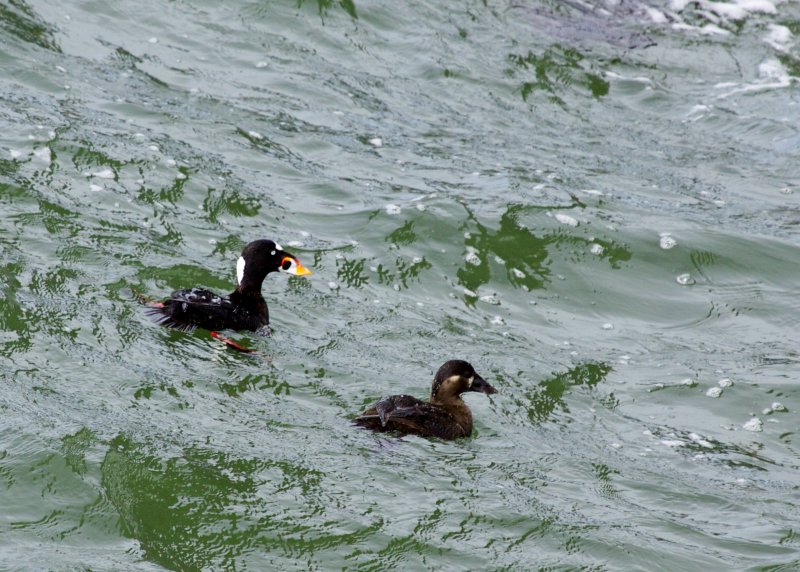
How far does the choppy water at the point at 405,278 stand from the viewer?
6.95m

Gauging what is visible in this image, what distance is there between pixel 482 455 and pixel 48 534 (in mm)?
2939

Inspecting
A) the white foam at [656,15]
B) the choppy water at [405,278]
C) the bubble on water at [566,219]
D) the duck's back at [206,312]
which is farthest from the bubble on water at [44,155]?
the white foam at [656,15]

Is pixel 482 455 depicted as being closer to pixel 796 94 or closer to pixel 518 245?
pixel 518 245

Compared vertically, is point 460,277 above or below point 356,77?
below

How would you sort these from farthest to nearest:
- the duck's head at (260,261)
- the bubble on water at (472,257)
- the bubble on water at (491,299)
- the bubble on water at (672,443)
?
the bubble on water at (472,257)
the bubble on water at (491,299)
the duck's head at (260,261)
the bubble on water at (672,443)

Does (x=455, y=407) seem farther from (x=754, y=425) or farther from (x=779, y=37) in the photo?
(x=779, y=37)

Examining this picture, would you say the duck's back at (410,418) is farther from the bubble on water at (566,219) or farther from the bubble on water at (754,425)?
the bubble on water at (566,219)

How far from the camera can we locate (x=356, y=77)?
15203mm

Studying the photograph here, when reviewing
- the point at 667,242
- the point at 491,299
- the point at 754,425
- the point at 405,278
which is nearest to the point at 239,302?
the point at 405,278

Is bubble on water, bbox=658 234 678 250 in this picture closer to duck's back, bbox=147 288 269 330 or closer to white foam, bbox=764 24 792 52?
duck's back, bbox=147 288 269 330

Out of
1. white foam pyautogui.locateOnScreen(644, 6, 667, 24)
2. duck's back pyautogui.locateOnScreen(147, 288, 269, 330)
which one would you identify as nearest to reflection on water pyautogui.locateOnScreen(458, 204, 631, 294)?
duck's back pyautogui.locateOnScreen(147, 288, 269, 330)

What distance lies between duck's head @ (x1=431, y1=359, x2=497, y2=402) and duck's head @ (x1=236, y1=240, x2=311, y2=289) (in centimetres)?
191

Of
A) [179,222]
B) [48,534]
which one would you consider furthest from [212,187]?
[48,534]

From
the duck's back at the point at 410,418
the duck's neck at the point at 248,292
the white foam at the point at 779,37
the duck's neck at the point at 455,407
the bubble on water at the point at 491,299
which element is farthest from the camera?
the white foam at the point at 779,37
